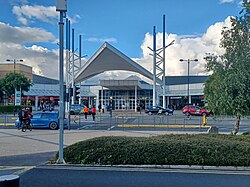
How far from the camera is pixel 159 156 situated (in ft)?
30.7

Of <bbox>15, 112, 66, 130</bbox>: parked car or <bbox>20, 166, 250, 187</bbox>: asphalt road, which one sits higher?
<bbox>15, 112, 66, 130</bbox>: parked car

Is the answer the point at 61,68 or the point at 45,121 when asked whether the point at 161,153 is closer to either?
the point at 61,68

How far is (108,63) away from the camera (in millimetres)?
58719

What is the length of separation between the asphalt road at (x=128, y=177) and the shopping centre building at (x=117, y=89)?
146 ft

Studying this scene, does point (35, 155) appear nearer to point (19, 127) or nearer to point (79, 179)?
point (79, 179)

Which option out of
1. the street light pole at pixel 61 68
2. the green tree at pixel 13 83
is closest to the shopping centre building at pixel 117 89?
the green tree at pixel 13 83

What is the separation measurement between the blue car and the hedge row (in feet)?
45.1

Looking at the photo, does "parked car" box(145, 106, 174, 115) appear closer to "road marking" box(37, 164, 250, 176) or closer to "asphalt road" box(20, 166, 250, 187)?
"road marking" box(37, 164, 250, 176)

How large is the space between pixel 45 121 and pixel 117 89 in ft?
156

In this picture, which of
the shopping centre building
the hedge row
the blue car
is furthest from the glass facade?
the hedge row

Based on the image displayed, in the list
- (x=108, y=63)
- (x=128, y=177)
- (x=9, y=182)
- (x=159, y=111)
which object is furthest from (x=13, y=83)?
(x=9, y=182)

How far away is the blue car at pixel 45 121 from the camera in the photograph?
23.3m

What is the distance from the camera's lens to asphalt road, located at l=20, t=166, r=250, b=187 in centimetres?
730

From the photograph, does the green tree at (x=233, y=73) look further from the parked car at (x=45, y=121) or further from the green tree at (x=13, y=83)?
the green tree at (x=13, y=83)
